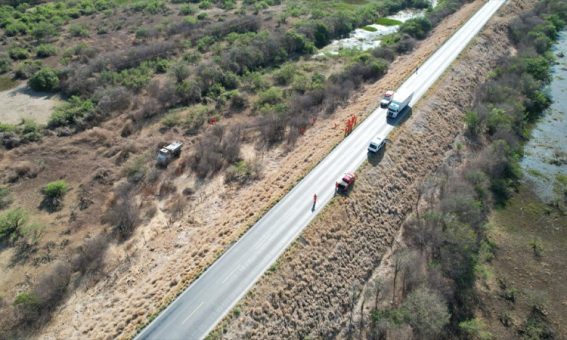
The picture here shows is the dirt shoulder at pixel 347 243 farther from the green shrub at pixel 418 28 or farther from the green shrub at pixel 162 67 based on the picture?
the green shrub at pixel 162 67

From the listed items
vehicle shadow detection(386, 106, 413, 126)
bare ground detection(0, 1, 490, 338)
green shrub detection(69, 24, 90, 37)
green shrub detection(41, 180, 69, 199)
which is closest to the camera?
bare ground detection(0, 1, 490, 338)

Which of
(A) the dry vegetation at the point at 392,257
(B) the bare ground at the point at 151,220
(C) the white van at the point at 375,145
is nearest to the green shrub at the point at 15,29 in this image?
(B) the bare ground at the point at 151,220

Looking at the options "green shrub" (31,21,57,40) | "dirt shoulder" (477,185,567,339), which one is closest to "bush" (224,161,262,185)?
"dirt shoulder" (477,185,567,339)

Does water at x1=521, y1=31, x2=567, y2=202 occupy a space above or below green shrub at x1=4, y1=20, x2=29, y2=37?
below

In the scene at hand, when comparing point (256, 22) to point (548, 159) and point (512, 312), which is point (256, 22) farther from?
point (512, 312)

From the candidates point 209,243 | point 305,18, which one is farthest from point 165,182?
point 305,18

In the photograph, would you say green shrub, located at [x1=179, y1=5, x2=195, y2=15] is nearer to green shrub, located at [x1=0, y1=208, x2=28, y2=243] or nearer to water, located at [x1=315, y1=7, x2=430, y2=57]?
water, located at [x1=315, y1=7, x2=430, y2=57]

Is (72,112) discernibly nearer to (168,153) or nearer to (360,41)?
(168,153)
